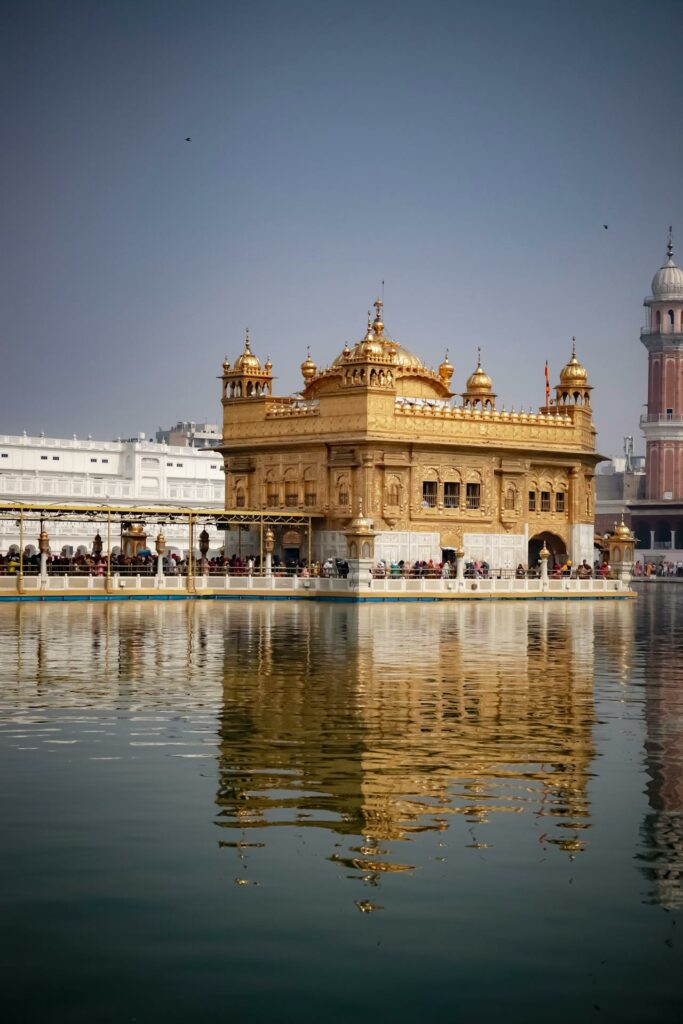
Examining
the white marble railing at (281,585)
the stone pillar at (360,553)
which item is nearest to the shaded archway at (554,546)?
the white marble railing at (281,585)

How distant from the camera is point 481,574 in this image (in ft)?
185

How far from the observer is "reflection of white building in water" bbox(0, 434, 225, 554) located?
335ft

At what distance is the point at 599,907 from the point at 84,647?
19.6m

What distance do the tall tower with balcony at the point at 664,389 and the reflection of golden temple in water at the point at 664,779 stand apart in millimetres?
89822

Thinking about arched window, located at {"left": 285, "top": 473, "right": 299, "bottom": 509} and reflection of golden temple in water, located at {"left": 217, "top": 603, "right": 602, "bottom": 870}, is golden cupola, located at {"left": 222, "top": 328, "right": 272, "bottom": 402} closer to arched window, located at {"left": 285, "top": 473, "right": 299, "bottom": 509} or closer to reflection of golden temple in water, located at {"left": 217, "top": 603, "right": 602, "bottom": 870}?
arched window, located at {"left": 285, "top": 473, "right": 299, "bottom": 509}

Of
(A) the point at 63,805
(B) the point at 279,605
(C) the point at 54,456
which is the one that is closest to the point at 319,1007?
(A) the point at 63,805

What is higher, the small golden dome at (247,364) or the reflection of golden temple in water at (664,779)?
the small golden dome at (247,364)

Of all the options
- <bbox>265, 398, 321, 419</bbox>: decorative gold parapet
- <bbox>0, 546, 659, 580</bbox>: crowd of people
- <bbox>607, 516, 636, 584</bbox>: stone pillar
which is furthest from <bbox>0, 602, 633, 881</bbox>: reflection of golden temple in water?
<bbox>607, 516, 636, 584</bbox>: stone pillar

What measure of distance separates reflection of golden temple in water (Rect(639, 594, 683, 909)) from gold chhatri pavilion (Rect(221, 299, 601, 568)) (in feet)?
84.3

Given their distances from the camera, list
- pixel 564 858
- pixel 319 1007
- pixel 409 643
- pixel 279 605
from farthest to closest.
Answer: pixel 279 605, pixel 409 643, pixel 564 858, pixel 319 1007

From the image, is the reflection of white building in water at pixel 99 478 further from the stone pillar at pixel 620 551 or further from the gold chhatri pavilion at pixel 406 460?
the stone pillar at pixel 620 551

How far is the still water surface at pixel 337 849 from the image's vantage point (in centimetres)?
856

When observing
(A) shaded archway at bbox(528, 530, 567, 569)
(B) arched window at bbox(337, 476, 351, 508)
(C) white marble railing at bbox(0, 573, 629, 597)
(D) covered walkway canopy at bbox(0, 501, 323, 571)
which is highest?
(B) arched window at bbox(337, 476, 351, 508)

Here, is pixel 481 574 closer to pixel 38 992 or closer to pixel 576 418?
pixel 576 418
